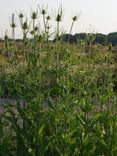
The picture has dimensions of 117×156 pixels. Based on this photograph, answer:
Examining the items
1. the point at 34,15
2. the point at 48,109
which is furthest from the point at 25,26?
the point at 48,109

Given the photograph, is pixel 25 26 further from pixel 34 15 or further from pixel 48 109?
pixel 48 109

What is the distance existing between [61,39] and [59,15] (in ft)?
1.05

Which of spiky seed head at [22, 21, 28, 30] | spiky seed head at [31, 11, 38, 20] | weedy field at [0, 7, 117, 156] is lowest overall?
weedy field at [0, 7, 117, 156]

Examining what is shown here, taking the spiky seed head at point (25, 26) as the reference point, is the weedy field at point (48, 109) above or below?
below

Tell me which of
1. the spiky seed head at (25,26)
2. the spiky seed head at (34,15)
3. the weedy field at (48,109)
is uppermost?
the spiky seed head at (34,15)

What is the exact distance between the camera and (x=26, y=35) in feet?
20.3

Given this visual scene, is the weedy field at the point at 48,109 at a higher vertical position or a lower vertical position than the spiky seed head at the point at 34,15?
lower

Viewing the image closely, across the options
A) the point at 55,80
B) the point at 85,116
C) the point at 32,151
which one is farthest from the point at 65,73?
the point at 32,151

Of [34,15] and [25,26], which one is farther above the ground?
[34,15]

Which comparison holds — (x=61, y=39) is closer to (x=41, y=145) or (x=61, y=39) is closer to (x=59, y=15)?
(x=59, y=15)

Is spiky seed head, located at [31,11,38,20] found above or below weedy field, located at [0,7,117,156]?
above

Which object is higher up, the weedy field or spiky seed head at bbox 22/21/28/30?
spiky seed head at bbox 22/21/28/30

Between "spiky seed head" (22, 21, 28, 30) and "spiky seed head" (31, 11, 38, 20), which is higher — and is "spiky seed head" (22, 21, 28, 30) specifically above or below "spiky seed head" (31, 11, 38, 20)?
below

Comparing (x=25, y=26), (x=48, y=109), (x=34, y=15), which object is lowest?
(x=48, y=109)
